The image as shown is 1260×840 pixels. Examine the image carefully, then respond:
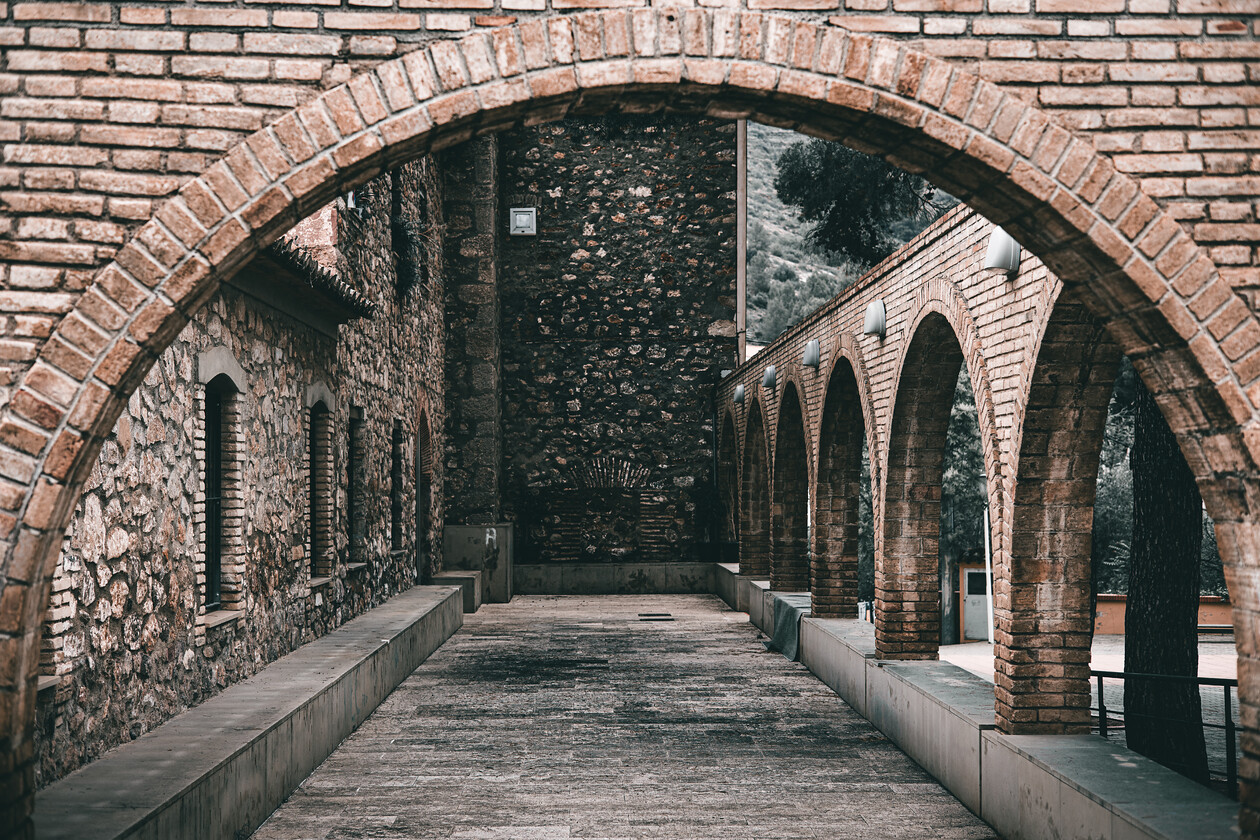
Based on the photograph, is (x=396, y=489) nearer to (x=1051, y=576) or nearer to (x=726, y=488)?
(x=726, y=488)

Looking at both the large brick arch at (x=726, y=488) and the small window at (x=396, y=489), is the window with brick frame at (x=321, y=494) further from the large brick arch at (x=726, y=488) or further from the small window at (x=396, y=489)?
the large brick arch at (x=726, y=488)

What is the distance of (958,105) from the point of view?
367 cm

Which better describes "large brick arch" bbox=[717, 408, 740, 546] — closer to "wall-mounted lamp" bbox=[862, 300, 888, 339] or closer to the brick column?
the brick column

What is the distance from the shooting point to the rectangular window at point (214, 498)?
6867 millimetres

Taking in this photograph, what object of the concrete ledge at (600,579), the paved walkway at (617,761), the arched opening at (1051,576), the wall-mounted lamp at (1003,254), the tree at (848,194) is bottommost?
the paved walkway at (617,761)

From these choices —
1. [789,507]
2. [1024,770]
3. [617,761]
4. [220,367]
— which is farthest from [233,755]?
[789,507]

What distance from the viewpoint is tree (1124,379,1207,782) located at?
6516mm

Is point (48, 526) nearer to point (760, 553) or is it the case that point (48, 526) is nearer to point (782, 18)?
point (782, 18)

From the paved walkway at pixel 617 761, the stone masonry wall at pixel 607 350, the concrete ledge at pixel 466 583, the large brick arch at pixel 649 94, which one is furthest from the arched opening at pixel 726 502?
the large brick arch at pixel 649 94

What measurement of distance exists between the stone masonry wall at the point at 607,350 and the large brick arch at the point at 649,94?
45.6 ft

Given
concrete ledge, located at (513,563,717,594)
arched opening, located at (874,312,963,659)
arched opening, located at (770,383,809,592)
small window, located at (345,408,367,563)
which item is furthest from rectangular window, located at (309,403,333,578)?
concrete ledge, located at (513,563,717,594)

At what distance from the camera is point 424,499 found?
14.8m

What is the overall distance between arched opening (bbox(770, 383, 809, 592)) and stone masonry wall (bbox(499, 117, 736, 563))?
4.89m

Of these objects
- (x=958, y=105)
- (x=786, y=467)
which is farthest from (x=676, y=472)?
(x=958, y=105)
